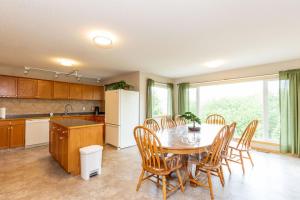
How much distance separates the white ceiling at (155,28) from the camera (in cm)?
161

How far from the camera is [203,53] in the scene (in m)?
3.06

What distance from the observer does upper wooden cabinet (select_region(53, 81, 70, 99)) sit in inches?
188

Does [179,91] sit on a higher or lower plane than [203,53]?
lower

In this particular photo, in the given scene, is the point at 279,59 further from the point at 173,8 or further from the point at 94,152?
the point at 94,152

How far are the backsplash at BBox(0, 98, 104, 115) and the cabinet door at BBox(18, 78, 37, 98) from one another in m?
0.43

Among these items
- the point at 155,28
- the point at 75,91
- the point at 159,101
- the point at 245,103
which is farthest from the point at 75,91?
the point at 245,103

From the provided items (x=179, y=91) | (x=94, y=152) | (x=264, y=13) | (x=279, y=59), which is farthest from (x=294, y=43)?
(x=94, y=152)

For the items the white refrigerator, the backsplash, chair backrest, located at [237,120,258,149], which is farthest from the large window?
the backsplash

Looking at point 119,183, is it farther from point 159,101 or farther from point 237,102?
point 237,102

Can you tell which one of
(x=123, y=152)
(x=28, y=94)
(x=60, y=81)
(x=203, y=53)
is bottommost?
(x=123, y=152)

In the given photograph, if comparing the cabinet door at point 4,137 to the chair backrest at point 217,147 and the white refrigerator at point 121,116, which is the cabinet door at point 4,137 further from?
the chair backrest at point 217,147

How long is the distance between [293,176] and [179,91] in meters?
3.77

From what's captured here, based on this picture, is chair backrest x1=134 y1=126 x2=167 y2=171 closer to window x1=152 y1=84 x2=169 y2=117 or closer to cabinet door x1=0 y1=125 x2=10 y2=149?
window x1=152 y1=84 x2=169 y2=117

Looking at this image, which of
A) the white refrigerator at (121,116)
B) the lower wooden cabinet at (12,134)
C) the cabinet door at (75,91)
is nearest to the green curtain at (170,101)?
the white refrigerator at (121,116)
